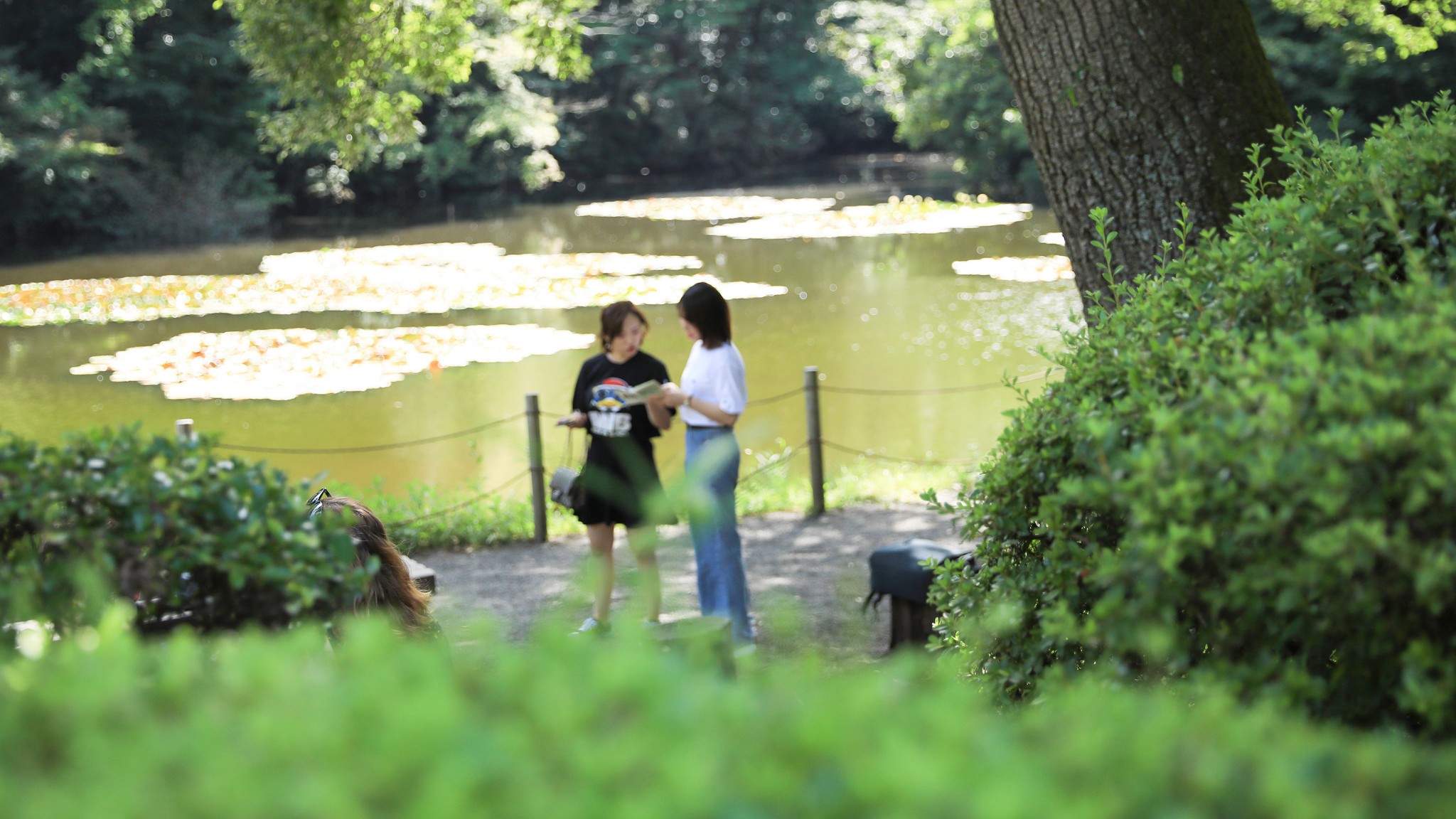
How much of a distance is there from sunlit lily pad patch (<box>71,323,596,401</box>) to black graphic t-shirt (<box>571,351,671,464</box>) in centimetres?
845

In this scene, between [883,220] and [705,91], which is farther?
[705,91]

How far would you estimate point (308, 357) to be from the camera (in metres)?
15.3

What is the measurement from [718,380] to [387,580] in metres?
2.46

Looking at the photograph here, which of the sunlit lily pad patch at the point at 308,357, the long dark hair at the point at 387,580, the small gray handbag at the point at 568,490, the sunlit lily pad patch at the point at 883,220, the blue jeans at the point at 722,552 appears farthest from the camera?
the sunlit lily pad patch at the point at 883,220

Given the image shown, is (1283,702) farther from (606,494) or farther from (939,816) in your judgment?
(606,494)

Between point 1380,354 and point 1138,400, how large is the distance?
40 cm

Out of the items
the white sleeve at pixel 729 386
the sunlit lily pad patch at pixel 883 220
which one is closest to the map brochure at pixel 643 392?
the white sleeve at pixel 729 386

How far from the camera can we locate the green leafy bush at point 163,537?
1872mm

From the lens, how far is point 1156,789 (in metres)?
1.21

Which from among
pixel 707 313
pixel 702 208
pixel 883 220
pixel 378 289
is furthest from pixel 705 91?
pixel 707 313

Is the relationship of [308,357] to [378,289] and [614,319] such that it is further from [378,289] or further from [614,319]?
[614,319]

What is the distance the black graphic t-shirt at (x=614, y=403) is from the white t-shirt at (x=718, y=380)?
21 centimetres

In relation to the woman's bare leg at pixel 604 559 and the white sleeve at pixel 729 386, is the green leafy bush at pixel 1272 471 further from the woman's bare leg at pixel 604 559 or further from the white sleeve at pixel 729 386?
the woman's bare leg at pixel 604 559

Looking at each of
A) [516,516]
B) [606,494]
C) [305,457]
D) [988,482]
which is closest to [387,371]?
[305,457]
